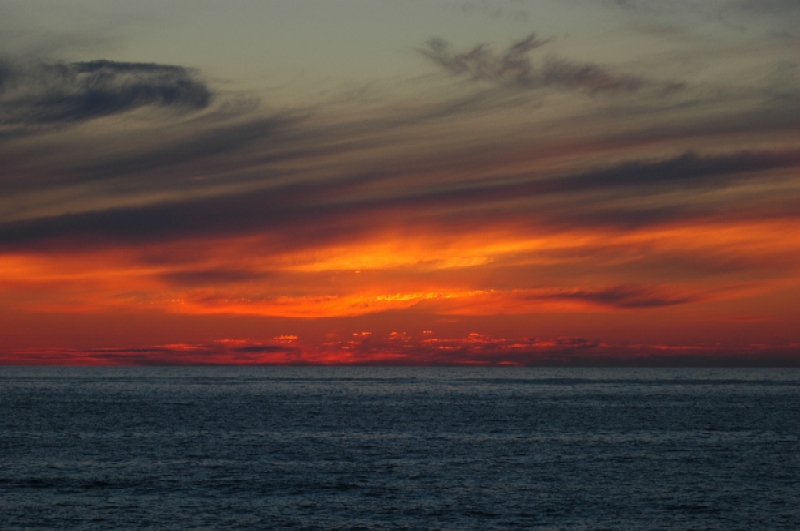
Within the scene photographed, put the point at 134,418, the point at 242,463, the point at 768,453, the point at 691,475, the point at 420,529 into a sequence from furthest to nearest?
the point at 134,418 < the point at 768,453 < the point at 242,463 < the point at 691,475 < the point at 420,529

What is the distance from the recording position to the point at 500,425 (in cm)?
9562

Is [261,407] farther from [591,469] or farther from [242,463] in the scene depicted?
[591,469]

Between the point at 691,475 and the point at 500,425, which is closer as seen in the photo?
the point at 691,475

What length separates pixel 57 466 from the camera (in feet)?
199

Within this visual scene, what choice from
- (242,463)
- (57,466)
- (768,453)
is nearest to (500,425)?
(768,453)

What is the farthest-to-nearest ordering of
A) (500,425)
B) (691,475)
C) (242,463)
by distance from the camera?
(500,425), (242,463), (691,475)

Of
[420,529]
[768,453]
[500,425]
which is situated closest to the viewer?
[420,529]

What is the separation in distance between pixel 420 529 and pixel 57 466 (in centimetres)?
3290

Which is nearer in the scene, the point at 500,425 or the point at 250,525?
the point at 250,525

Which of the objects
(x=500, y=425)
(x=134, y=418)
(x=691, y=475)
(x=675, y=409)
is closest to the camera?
(x=691, y=475)

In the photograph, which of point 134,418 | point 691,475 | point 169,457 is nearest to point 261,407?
point 134,418

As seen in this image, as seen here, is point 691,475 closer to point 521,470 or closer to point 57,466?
point 521,470

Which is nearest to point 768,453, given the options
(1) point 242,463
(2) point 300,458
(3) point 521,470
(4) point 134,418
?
(3) point 521,470

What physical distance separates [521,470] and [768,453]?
25.5m
